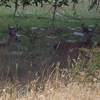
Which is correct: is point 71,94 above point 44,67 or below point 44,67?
A: above

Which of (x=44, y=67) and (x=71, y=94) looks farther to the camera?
(x=44, y=67)

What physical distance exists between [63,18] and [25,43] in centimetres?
628

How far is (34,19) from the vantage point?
1541 cm

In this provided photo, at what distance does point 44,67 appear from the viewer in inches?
253

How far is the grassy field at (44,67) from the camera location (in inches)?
168

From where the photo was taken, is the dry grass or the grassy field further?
the grassy field

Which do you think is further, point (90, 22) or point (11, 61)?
point (90, 22)

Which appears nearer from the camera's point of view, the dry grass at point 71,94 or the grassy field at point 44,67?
the dry grass at point 71,94

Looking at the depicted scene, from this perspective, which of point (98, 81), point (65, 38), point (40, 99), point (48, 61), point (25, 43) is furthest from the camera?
point (65, 38)

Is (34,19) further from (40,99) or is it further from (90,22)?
(40,99)

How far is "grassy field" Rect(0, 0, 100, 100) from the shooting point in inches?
168

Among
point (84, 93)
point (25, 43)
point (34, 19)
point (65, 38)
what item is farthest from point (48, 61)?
point (34, 19)

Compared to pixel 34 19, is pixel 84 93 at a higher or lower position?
higher

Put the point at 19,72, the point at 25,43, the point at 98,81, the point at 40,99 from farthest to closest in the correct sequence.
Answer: the point at 25,43
the point at 19,72
the point at 98,81
the point at 40,99
